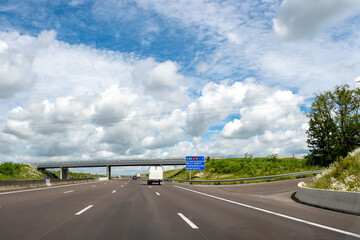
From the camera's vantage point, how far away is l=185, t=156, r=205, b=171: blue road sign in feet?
185

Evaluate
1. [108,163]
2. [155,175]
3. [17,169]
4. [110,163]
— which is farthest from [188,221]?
[17,169]

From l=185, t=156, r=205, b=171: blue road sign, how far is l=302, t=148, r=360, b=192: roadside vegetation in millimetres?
39929

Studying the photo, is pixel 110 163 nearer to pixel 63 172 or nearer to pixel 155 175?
pixel 63 172

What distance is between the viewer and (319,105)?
185 feet

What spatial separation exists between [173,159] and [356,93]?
51804mm

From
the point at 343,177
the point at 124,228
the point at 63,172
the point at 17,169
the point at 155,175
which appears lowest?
the point at 63,172

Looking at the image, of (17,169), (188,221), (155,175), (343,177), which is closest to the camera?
(188,221)

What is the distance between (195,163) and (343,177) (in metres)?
42.7

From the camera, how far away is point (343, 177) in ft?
48.7

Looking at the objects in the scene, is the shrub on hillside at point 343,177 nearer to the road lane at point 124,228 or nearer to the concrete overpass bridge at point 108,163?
the road lane at point 124,228

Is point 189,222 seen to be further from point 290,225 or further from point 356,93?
point 356,93

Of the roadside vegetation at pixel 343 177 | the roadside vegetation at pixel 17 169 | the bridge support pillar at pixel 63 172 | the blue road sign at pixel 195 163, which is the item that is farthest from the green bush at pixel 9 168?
the roadside vegetation at pixel 343 177

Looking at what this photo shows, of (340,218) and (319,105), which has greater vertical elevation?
(319,105)

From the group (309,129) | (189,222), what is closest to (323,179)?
(189,222)
